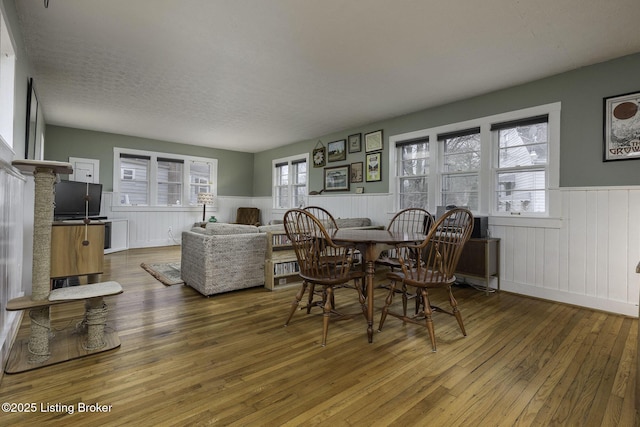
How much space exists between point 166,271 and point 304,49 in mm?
3565

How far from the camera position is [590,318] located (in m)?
2.85

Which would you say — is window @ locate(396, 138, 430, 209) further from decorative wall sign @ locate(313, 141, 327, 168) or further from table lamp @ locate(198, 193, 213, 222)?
table lamp @ locate(198, 193, 213, 222)

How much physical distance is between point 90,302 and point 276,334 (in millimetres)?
1300

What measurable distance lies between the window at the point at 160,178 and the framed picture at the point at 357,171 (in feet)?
13.6

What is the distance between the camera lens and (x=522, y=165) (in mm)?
3783

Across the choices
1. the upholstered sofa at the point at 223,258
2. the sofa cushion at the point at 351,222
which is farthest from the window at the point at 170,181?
the sofa cushion at the point at 351,222

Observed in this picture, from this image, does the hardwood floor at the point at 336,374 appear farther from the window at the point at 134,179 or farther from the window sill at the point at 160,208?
the window at the point at 134,179

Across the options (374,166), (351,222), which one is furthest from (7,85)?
(374,166)

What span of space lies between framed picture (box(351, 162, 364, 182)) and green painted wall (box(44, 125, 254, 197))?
3.97m

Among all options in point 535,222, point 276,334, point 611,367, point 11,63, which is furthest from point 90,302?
point 535,222

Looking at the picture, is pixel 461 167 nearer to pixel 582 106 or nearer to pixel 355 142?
pixel 582 106

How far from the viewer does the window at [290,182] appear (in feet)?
23.7

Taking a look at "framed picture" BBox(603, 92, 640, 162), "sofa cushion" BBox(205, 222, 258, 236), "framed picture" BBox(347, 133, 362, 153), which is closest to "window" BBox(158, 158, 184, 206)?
"framed picture" BBox(347, 133, 362, 153)

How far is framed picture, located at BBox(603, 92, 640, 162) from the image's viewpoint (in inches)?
116
